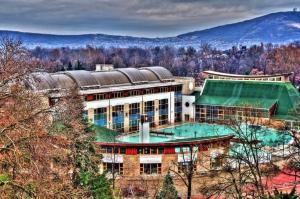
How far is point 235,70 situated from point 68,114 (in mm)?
89024

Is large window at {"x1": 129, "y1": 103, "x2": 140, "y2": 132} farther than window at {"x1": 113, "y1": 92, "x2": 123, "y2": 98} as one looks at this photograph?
Yes

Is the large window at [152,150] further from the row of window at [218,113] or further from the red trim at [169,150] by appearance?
the row of window at [218,113]

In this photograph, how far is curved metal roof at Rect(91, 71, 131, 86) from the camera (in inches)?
2102

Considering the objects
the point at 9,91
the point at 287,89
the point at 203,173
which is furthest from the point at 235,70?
the point at 9,91

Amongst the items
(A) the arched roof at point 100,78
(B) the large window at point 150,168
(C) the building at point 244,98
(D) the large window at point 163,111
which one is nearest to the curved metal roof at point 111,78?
(A) the arched roof at point 100,78

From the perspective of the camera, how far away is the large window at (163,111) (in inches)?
2300

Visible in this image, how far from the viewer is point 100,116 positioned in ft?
168

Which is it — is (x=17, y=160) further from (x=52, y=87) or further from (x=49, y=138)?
(x=52, y=87)

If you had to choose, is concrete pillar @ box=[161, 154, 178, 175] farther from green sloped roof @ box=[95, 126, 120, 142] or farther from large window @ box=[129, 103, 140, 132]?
large window @ box=[129, 103, 140, 132]

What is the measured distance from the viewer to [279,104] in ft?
177

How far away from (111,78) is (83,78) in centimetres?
363

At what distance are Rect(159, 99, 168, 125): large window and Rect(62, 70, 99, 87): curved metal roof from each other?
898 cm

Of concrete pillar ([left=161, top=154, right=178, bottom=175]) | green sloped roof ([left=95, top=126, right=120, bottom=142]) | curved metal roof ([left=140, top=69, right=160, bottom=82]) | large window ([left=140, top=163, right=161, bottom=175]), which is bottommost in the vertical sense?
large window ([left=140, top=163, right=161, bottom=175])

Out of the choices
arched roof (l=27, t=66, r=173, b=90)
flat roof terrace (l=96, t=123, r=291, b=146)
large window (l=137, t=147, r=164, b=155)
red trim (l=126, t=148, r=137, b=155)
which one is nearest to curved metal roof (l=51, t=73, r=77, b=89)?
arched roof (l=27, t=66, r=173, b=90)
